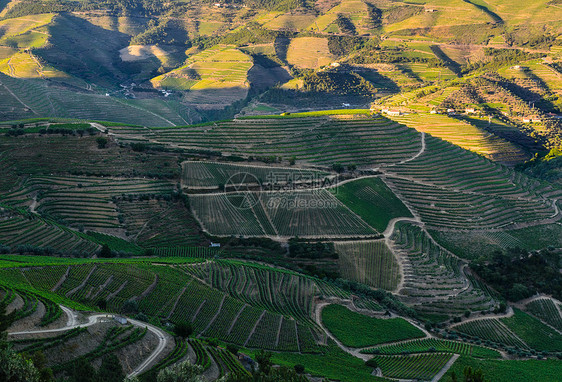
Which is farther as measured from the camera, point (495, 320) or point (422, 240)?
point (422, 240)

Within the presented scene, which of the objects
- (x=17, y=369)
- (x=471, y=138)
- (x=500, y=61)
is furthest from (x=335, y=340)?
(x=500, y=61)

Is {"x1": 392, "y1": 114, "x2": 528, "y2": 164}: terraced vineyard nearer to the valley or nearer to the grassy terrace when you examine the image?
the valley

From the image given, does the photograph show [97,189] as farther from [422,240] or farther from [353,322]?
[422,240]

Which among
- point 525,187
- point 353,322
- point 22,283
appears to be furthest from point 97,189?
point 525,187

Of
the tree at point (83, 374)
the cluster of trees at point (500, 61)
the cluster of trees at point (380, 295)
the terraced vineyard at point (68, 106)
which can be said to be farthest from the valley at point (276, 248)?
the cluster of trees at point (500, 61)

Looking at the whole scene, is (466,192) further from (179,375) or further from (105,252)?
(179,375)

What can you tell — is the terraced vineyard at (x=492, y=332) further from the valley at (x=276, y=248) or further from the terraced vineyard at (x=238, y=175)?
the terraced vineyard at (x=238, y=175)

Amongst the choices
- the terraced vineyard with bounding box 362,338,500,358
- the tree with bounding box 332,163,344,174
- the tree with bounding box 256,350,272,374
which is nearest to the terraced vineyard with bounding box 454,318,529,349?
the terraced vineyard with bounding box 362,338,500,358

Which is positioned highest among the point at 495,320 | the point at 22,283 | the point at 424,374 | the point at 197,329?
the point at 22,283
